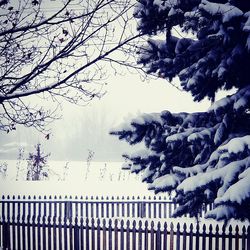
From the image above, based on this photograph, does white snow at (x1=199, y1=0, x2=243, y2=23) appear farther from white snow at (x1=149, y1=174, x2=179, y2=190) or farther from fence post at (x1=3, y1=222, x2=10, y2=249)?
fence post at (x1=3, y1=222, x2=10, y2=249)

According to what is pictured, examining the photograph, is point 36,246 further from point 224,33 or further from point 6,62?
point 224,33

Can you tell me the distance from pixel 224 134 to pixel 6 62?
4165 millimetres

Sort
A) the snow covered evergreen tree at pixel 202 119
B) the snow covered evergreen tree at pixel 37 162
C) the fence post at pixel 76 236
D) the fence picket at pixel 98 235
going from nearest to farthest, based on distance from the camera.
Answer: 1. the snow covered evergreen tree at pixel 202 119
2. the fence picket at pixel 98 235
3. the fence post at pixel 76 236
4. the snow covered evergreen tree at pixel 37 162

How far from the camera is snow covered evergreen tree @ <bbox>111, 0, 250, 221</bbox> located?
450 centimetres

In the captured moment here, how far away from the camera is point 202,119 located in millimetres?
5902

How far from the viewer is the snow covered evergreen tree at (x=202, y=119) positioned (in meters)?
4.50

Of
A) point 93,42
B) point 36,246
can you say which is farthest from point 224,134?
point 36,246

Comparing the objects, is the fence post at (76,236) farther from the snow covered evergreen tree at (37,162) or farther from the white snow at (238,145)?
the snow covered evergreen tree at (37,162)

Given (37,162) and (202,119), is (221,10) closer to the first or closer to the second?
(202,119)

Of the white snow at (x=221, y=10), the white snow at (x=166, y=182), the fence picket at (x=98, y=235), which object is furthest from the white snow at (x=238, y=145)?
the fence picket at (x=98, y=235)

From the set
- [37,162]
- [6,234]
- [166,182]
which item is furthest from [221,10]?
[37,162]

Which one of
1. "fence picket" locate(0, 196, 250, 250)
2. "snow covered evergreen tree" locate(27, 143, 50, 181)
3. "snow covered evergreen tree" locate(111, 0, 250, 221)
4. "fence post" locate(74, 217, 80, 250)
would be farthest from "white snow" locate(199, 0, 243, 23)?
"snow covered evergreen tree" locate(27, 143, 50, 181)

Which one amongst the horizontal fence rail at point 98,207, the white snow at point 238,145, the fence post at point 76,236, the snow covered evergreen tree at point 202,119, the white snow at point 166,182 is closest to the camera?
the white snow at point 238,145

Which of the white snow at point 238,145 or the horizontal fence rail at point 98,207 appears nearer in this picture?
the white snow at point 238,145
